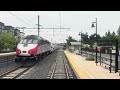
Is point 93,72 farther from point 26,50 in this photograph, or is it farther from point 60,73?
point 26,50

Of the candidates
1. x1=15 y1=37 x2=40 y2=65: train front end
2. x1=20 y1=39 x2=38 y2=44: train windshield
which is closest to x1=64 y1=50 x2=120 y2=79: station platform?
x1=15 y1=37 x2=40 y2=65: train front end

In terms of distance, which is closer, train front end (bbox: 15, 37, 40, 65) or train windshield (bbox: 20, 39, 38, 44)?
train front end (bbox: 15, 37, 40, 65)

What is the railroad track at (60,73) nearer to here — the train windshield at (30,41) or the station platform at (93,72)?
the station platform at (93,72)

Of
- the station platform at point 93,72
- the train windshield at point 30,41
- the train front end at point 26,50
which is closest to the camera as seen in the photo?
the station platform at point 93,72

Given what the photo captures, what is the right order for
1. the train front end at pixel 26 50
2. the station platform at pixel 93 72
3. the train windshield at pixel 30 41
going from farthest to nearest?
the train windshield at pixel 30 41, the train front end at pixel 26 50, the station platform at pixel 93 72

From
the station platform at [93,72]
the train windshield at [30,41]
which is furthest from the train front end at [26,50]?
the station platform at [93,72]

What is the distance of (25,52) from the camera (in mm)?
29484

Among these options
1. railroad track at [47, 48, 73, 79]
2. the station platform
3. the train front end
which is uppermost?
the train front end

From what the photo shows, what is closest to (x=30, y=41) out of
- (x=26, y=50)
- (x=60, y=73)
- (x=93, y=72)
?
(x=26, y=50)

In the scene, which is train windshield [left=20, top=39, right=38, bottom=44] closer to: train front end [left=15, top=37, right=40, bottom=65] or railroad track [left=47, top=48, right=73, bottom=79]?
train front end [left=15, top=37, right=40, bottom=65]
